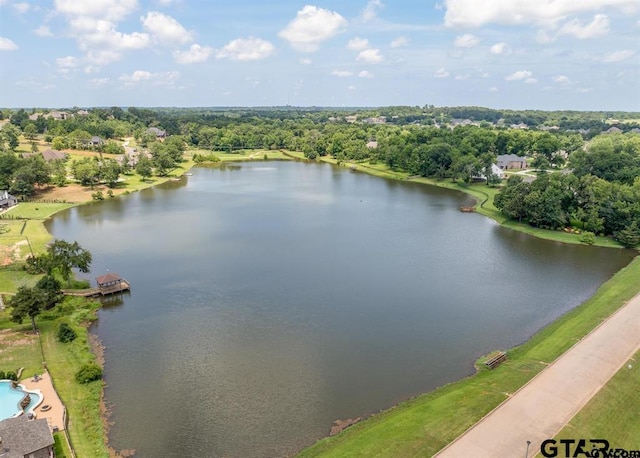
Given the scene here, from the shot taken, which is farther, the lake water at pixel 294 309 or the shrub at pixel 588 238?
the shrub at pixel 588 238

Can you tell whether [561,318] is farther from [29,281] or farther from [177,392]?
[29,281]

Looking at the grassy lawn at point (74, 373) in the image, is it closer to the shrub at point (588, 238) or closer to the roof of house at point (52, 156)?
the shrub at point (588, 238)

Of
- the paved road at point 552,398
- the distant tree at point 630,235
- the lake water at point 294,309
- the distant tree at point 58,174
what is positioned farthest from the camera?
the distant tree at point 58,174

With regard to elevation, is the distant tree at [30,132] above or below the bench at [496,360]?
above

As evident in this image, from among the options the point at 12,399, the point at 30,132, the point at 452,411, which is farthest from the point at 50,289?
the point at 30,132

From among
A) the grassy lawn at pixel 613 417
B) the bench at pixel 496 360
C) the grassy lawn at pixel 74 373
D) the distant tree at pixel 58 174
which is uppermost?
the distant tree at pixel 58 174

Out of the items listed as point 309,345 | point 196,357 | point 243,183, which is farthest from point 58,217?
point 309,345

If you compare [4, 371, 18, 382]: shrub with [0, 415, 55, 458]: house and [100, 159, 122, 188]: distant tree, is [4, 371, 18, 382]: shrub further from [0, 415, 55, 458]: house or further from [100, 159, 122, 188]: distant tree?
[100, 159, 122, 188]: distant tree

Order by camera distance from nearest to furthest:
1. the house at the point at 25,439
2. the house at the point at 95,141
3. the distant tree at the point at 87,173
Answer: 1. the house at the point at 25,439
2. the distant tree at the point at 87,173
3. the house at the point at 95,141

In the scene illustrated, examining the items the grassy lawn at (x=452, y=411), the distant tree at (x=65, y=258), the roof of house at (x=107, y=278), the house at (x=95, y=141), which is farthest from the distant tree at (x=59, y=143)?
the grassy lawn at (x=452, y=411)
